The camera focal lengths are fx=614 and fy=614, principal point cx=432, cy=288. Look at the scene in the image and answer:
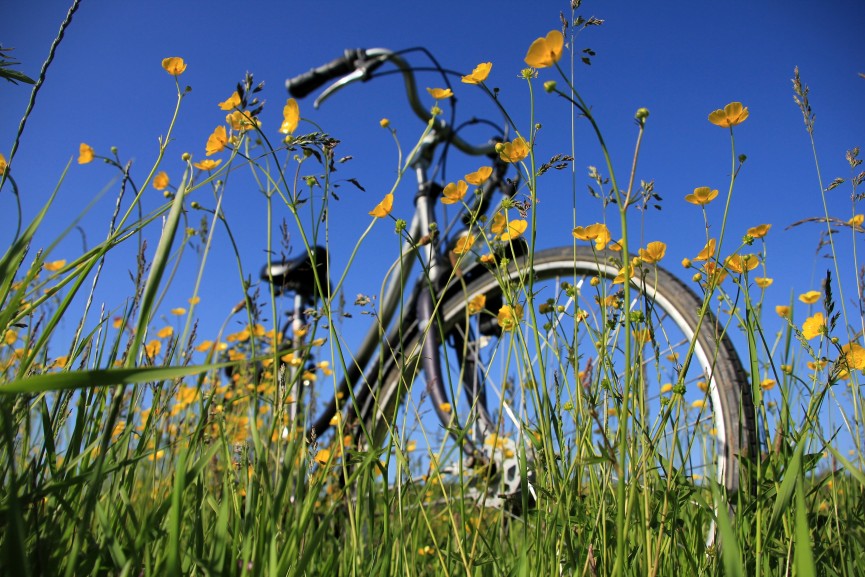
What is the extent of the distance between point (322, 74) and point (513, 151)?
261cm

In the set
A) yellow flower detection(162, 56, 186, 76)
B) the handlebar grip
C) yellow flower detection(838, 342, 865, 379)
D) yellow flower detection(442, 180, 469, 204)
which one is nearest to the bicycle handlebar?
the handlebar grip

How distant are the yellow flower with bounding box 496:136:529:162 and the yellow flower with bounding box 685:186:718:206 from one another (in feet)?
0.87

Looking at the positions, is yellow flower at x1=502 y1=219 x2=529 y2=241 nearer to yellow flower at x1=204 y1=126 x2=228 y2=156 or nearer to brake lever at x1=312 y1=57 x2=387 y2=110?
yellow flower at x1=204 y1=126 x2=228 y2=156

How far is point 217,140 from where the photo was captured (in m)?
0.99

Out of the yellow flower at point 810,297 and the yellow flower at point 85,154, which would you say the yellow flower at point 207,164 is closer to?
the yellow flower at point 85,154

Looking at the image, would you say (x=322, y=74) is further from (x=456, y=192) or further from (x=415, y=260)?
(x=456, y=192)

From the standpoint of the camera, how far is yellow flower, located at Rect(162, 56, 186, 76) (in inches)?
37.1

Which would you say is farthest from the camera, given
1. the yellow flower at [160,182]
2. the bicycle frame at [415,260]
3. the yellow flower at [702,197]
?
the bicycle frame at [415,260]

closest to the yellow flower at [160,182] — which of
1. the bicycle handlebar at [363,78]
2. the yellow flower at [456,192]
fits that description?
the yellow flower at [456,192]

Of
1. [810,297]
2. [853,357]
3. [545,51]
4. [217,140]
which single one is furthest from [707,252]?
[217,140]

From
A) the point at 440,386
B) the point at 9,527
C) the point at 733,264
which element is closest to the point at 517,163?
the point at 733,264

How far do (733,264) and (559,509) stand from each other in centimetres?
46

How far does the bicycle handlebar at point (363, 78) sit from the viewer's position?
301cm

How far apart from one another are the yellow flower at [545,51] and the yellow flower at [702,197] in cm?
34
